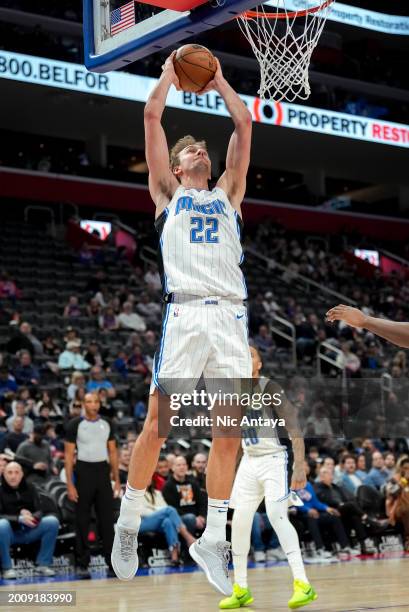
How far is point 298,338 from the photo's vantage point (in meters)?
19.2

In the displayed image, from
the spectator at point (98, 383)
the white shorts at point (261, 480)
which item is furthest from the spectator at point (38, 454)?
the white shorts at point (261, 480)

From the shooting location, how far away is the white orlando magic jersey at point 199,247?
Result: 5246 millimetres

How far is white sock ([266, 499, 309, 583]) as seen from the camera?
7117 millimetres

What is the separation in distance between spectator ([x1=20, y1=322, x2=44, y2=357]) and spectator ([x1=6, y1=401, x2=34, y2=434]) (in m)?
2.97

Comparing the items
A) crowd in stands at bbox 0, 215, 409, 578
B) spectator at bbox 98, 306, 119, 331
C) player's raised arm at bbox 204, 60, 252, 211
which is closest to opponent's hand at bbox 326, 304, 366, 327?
player's raised arm at bbox 204, 60, 252, 211

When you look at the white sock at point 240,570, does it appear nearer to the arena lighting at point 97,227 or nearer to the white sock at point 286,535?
the white sock at point 286,535

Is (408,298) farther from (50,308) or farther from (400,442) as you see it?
(50,308)

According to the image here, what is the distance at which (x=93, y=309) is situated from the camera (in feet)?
56.8

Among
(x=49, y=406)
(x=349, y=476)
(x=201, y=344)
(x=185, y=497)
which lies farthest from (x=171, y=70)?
(x=349, y=476)

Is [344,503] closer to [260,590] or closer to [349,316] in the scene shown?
[260,590]

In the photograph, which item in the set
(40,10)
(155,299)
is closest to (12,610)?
(155,299)

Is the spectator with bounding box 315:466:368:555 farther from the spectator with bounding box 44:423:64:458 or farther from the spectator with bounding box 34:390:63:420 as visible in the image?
the spectator with bounding box 34:390:63:420

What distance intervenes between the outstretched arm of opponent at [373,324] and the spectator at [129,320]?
490 inches

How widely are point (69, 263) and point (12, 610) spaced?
1385 cm
